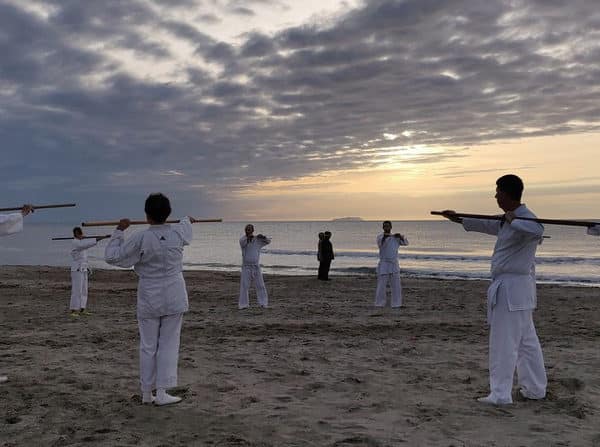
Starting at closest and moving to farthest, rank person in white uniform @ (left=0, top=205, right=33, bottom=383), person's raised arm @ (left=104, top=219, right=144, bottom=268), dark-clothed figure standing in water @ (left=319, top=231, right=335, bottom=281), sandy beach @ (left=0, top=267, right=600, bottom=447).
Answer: sandy beach @ (left=0, top=267, right=600, bottom=447) < person's raised arm @ (left=104, top=219, right=144, bottom=268) < person in white uniform @ (left=0, top=205, right=33, bottom=383) < dark-clothed figure standing in water @ (left=319, top=231, right=335, bottom=281)

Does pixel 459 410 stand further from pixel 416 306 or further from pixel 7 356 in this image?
pixel 416 306

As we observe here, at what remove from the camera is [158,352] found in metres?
4.74

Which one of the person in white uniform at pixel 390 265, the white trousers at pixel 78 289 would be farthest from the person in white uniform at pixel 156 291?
the person in white uniform at pixel 390 265

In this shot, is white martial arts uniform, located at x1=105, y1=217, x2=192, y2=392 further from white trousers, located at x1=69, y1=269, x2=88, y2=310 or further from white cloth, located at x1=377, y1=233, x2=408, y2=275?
white cloth, located at x1=377, y1=233, x2=408, y2=275

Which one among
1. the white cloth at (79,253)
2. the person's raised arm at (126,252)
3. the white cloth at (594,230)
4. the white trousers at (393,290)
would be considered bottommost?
the white trousers at (393,290)

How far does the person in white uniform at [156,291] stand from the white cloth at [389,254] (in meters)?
8.07

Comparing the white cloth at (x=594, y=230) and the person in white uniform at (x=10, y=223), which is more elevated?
the white cloth at (x=594, y=230)

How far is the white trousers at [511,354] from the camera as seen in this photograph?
472 cm

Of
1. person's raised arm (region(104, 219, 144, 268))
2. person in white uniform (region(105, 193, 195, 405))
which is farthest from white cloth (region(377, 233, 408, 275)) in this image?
person's raised arm (region(104, 219, 144, 268))

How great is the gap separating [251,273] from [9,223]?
744 centimetres

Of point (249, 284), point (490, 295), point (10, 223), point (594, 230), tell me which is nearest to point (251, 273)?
point (249, 284)

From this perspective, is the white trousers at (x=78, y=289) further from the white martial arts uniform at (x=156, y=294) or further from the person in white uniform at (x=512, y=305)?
the person in white uniform at (x=512, y=305)

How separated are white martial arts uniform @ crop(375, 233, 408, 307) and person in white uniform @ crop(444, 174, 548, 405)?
7310 mm

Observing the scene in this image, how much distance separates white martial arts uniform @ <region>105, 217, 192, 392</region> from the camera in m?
4.66
